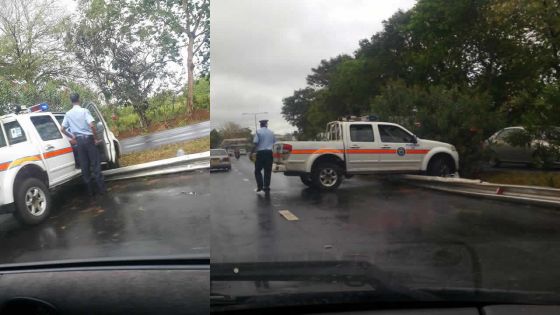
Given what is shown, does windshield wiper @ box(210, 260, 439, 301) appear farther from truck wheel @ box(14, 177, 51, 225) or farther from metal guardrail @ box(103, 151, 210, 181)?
truck wheel @ box(14, 177, 51, 225)

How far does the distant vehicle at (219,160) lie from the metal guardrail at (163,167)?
4 cm

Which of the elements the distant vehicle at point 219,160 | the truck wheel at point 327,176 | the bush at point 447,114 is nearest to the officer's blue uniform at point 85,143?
the distant vehicle at point 219,160

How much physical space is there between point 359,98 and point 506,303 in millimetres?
1287

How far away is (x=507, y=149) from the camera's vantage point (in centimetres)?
290

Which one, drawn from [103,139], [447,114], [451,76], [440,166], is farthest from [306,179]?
[103,139]

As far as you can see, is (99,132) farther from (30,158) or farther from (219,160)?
(219,160)

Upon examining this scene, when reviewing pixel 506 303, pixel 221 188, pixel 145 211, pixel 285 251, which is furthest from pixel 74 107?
pixel 506 303

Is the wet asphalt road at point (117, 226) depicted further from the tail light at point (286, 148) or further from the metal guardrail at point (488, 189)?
the metal guardrail at point (488, 189)

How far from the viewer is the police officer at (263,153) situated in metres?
2.78

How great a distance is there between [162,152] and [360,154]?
110cm

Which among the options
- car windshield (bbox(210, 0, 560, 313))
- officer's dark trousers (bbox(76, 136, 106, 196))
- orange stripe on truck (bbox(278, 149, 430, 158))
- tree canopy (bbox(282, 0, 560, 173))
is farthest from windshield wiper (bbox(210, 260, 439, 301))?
officer's dark trousers (bbox(76, 136, 106, 196))

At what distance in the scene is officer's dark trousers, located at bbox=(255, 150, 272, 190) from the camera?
279cm

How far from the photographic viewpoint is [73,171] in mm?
3068

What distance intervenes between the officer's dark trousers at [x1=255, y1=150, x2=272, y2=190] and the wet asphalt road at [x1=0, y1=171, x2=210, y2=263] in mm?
304
